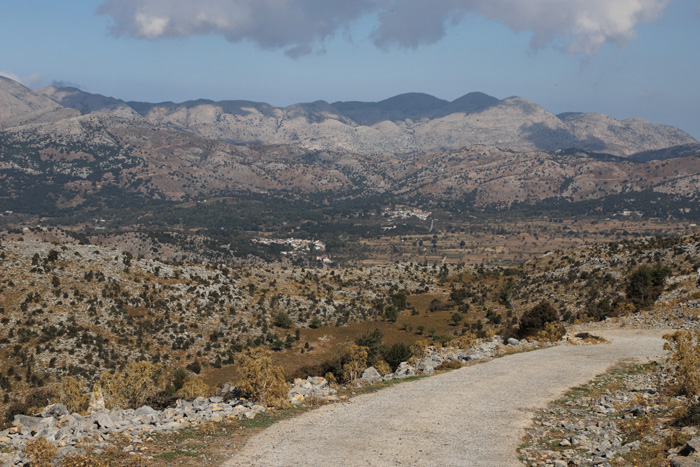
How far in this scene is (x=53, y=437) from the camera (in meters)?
15.3

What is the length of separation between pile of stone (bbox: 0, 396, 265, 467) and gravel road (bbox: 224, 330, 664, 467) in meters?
3.15

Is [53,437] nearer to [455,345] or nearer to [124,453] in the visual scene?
[124,453]

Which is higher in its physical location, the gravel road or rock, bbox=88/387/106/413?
the gravel road

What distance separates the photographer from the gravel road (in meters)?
15.5

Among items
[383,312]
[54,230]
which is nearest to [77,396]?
[383,312]

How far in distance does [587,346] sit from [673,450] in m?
21.2

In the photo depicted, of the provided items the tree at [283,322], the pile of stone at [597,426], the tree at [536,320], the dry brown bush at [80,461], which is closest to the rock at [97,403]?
the dry brown bush at [80,461]

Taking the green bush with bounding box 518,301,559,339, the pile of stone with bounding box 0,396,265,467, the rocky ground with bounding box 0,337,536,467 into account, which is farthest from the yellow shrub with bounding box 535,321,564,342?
the pile of stone with bounding box 0,396,265,467

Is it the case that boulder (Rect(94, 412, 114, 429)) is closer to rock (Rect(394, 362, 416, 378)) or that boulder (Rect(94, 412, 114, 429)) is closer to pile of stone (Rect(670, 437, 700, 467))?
rock (Rect(394, 362, 416, 378))

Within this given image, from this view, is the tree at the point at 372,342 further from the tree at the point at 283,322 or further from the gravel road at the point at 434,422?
the tree at the point at 283,322

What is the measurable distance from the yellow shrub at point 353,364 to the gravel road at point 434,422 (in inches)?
162

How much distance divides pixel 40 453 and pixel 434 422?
43.2ft

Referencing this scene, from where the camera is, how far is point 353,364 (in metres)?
29.0

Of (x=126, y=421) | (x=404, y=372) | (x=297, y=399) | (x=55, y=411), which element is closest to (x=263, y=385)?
(x=297, y=399)
